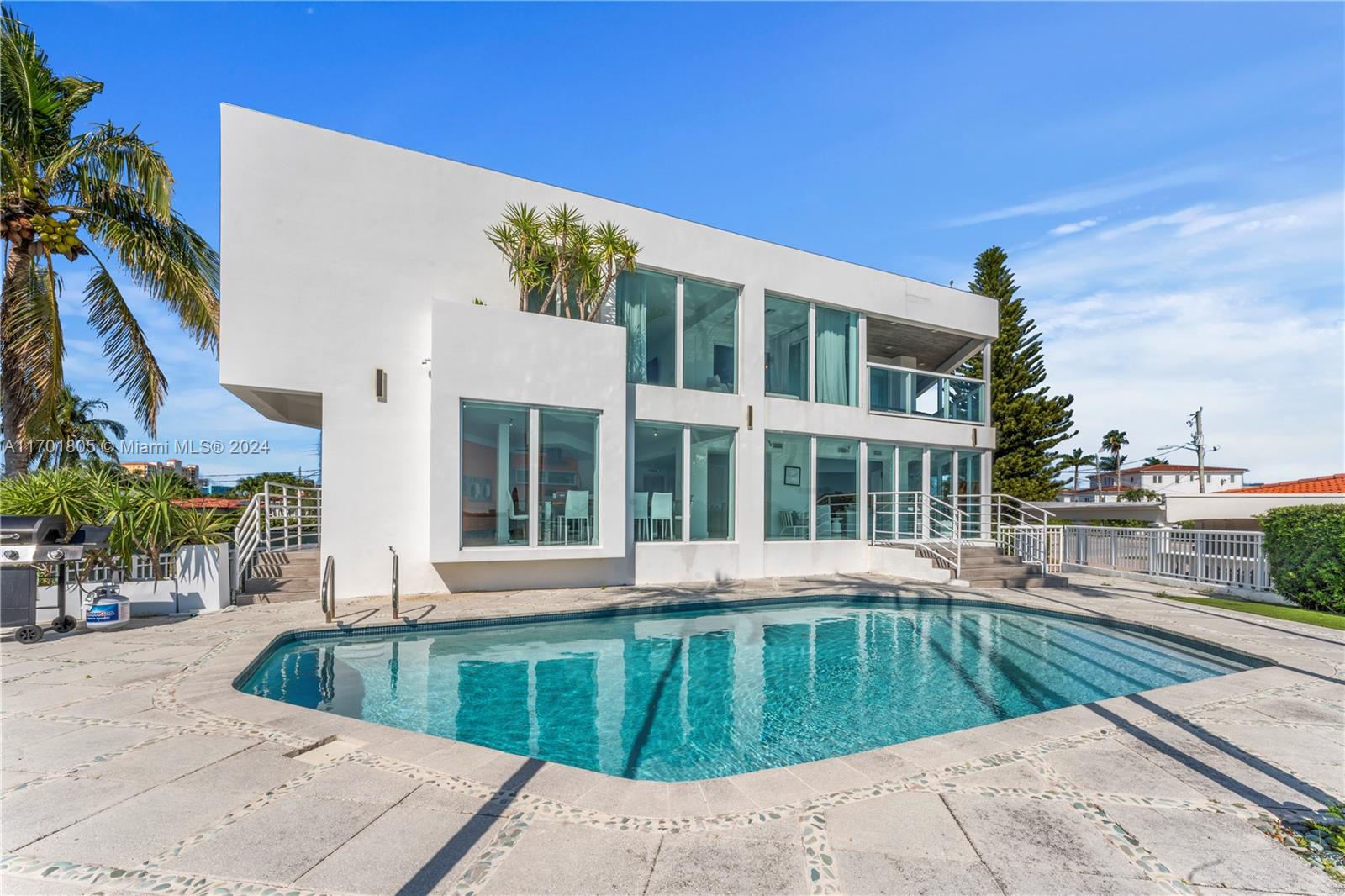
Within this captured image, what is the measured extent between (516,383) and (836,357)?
23.2ft

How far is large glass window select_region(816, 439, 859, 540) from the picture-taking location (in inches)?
493

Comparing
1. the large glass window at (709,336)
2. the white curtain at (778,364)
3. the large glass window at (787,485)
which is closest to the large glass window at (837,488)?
the large glass window at (787,485)

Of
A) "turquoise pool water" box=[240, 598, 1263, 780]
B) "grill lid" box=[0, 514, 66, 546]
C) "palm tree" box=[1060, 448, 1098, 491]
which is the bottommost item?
"turquoise pool water" box=[240, 598, 1263, 780]

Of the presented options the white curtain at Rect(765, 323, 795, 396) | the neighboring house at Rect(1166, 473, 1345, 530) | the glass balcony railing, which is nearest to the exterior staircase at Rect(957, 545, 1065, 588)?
the glass balcony railing

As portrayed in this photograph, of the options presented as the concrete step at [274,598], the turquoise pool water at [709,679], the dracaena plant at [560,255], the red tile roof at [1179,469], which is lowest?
the turquoise pool water at [709,679]

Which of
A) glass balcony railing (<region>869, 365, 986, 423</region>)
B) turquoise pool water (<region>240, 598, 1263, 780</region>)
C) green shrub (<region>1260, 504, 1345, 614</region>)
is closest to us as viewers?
turquoise pool water (<region>240, 598, 1263, 780</region>)

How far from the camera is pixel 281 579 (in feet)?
29.8

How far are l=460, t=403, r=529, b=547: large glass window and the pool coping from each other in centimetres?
383

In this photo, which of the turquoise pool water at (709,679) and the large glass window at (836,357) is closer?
the turquoise pool water at (709,679)

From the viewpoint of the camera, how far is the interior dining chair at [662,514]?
1092 cm

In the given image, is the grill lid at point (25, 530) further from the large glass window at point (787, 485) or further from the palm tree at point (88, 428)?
the palm tree at point (88, 428)

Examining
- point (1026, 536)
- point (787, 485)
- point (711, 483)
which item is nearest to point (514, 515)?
point (711, 483)

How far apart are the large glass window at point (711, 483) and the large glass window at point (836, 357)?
8.39ft

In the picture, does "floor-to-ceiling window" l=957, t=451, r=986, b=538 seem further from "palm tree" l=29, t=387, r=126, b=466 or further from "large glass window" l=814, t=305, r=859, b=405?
"palm tree" l=29, t=387, r=126, b=466
